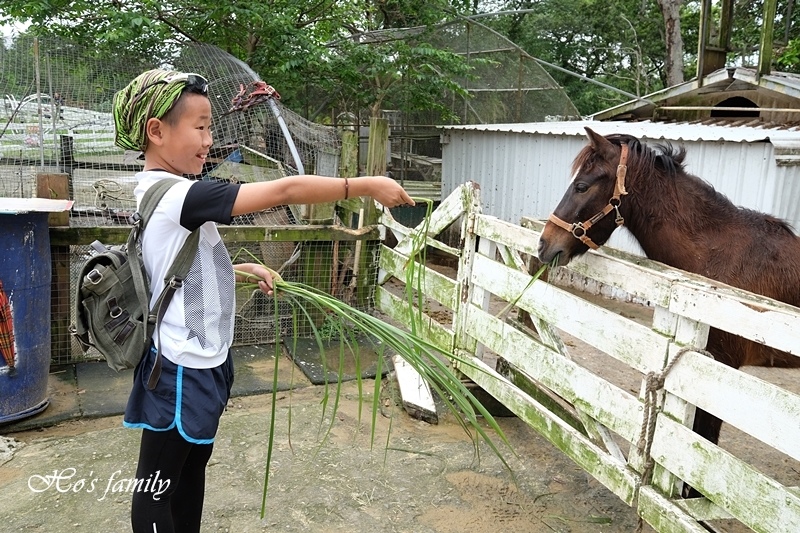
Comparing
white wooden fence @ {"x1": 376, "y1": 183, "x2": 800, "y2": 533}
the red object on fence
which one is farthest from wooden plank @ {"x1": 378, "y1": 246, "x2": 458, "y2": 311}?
the red object on fence

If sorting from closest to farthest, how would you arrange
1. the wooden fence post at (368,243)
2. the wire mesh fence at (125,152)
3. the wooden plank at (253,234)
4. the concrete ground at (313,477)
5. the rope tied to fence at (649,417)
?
1. the rope tied to fence at (649,417)
2. the concrete ground at (313,477)
3. the wooden plank at (253,234)
4. the wooden fence post at (368,243)
5. the wire mesh fence at (125,152)

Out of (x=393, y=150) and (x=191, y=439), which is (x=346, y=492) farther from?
(x=393, y=150)

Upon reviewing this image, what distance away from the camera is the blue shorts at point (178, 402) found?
175 cm

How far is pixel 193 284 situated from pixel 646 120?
8839 mm

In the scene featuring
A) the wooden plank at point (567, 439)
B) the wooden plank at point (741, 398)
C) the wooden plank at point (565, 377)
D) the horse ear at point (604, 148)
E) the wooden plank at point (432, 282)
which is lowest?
the wooden plank at point (567, 439)

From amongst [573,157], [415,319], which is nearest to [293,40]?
[573,157]

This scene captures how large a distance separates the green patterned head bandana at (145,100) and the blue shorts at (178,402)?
64cm

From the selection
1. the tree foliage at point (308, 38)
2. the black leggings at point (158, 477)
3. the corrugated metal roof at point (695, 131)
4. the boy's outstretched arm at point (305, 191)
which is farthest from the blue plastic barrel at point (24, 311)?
the corrugated metal roof at point (695, 131)

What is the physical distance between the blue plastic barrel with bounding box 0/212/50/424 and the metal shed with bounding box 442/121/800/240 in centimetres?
420

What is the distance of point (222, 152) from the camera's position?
643 centimetres

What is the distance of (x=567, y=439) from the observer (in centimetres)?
296

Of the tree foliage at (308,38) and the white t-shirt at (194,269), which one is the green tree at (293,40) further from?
the white t-shirt at (194,269)

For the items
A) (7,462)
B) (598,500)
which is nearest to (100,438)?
(7,462)

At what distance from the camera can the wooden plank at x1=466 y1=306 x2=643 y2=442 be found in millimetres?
2615
